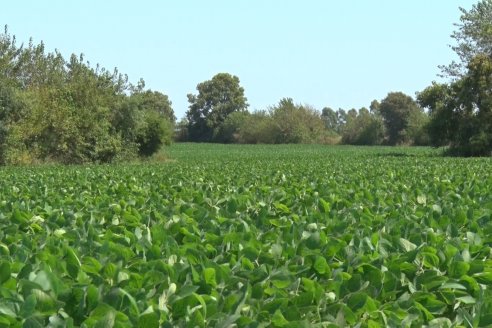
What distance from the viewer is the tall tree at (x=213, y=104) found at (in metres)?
122

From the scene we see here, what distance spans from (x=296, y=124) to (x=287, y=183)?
85584 millimetres

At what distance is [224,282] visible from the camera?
4.28m

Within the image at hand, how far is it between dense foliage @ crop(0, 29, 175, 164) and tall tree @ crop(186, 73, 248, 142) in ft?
237

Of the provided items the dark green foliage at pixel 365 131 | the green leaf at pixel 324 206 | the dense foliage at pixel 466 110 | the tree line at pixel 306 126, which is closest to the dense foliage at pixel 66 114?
the dense foliage at pixel 466 110

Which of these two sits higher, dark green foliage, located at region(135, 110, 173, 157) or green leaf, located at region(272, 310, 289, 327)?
dark green foliage, located at region(135, 110, 173, 157)

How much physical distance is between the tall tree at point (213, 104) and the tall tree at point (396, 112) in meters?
30.6

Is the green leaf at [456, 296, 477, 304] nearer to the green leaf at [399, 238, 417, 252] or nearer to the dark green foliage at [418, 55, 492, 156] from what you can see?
the green leaf at [399, 238, 417, 252]

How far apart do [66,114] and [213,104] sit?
83.7m

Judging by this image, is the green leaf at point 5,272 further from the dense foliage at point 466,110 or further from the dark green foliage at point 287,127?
the dark green foliage at point 287,127

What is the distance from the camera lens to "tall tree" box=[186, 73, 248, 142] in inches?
4783

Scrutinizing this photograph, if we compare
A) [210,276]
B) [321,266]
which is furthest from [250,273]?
[321,266]

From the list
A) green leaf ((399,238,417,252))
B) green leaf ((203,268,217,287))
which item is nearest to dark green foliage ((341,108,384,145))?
green leaf ((399,238,417,252))

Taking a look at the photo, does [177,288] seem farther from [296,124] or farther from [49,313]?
[296,124]

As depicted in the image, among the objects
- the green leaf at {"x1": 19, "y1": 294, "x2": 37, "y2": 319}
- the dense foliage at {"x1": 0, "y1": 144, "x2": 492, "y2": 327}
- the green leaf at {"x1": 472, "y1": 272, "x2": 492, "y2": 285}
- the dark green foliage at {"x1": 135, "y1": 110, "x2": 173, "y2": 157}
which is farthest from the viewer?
the dark green foliage at {"x1": 135, "y1": 110, "x2": 173, "y2": 157}
